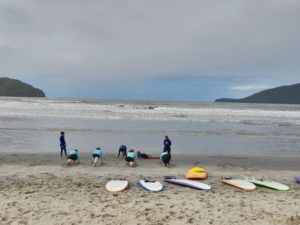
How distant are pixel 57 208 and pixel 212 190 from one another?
4.20 metres

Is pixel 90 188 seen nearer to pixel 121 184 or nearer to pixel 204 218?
pixel 121 184

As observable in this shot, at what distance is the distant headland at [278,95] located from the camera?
542 feet

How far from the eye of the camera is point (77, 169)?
1148cm

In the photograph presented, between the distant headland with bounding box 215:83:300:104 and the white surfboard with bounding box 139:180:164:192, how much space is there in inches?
6516

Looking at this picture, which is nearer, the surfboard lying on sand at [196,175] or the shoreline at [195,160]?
the surfboard lying on sand at [196,175]

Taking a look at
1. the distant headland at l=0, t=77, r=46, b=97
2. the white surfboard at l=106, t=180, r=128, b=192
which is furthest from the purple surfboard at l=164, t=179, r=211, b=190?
the distant headland at l=0, t=77, r=46, b=97

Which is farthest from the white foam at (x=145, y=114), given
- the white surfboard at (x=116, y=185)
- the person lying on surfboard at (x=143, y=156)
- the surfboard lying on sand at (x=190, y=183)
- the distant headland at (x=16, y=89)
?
the distant headland at (x=16, y=89)

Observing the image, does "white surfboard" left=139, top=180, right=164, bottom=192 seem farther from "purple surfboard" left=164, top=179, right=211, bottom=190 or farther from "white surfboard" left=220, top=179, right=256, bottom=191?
"white surfboard" left=220, top=179, right=256, bottom=191

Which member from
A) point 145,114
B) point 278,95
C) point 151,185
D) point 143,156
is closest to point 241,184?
point 151,185

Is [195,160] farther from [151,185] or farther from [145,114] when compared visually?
[145,114]

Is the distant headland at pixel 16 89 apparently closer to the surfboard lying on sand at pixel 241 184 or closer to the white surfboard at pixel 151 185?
the white surfboard at pixel 151 185

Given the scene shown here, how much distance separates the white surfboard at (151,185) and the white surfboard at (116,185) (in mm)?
494

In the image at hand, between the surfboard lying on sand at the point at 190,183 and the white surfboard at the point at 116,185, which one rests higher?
the white surfboard at the point at 116,185

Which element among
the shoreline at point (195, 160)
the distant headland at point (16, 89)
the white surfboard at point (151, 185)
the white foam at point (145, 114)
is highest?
the distant headland at point (16, 89)
